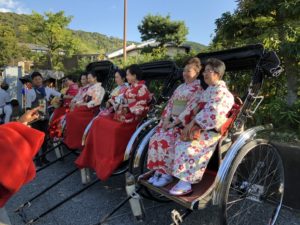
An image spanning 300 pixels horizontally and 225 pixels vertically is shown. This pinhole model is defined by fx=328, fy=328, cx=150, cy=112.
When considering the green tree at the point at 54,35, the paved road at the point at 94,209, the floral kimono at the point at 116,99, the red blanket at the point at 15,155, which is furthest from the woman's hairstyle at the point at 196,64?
the green tree at the point at 54,35

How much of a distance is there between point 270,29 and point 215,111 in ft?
8.76

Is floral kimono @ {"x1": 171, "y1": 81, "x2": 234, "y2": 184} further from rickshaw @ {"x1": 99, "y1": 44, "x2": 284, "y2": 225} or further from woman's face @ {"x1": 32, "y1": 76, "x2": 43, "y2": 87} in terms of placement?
woman's face @ {"x1": 32, "y1": 76, "x2": 43, "y2": 87}

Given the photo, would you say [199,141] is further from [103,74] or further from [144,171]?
[103,74]

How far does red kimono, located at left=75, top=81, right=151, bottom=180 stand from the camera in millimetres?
3379

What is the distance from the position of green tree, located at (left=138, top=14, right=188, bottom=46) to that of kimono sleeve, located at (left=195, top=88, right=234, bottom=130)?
2438 cm

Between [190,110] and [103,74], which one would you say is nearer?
[190,110]

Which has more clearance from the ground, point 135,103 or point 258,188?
point 135,103

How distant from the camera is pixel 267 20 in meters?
5.00

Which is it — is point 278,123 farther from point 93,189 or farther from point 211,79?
point 93,189

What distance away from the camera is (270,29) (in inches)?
184

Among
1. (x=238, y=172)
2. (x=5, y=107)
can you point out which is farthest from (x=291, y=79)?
Result: (x=5, y=107)

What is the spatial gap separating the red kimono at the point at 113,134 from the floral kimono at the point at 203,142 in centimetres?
90

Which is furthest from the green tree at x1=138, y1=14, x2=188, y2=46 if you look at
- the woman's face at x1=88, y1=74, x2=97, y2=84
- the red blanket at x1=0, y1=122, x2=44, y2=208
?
the red blanket at x1=0, y1=122, x2=44, y2=208

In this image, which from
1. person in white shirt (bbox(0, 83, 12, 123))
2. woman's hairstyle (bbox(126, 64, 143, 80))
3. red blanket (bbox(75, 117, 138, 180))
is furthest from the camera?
person in white shirt (bbox(0, 83, 12, 123))
